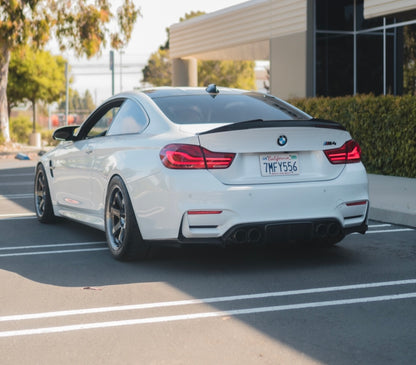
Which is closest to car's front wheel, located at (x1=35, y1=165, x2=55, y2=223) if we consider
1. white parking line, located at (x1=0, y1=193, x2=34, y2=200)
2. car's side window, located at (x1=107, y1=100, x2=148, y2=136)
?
car's side window, located at (x1=107, y1=100, x2=148, y2=136)

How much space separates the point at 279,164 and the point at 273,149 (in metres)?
0.14

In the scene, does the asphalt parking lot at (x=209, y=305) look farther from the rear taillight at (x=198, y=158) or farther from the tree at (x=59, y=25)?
the tree at (x=59, y=25)

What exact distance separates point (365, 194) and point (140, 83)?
7672 centimetres

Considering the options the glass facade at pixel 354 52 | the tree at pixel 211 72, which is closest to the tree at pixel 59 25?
the glass facade at pixel 354 52

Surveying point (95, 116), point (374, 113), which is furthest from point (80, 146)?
point (374, 113)

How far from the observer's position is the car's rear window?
7207 millimetres

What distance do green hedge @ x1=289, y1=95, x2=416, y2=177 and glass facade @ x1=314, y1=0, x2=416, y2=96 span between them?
4461mm

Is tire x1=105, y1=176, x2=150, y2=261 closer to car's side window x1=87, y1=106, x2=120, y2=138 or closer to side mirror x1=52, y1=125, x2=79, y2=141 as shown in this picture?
car's side window x1=87, y1=106, x2=120, y2=138

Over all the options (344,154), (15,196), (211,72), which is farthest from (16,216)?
(211,72)

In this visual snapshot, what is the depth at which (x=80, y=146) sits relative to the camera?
335 inches

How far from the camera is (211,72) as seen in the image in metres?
70.4

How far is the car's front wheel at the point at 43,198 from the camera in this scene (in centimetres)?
966

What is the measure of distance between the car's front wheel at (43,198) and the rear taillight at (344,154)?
159 inches

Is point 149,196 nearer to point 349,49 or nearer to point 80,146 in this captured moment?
point 80,146
